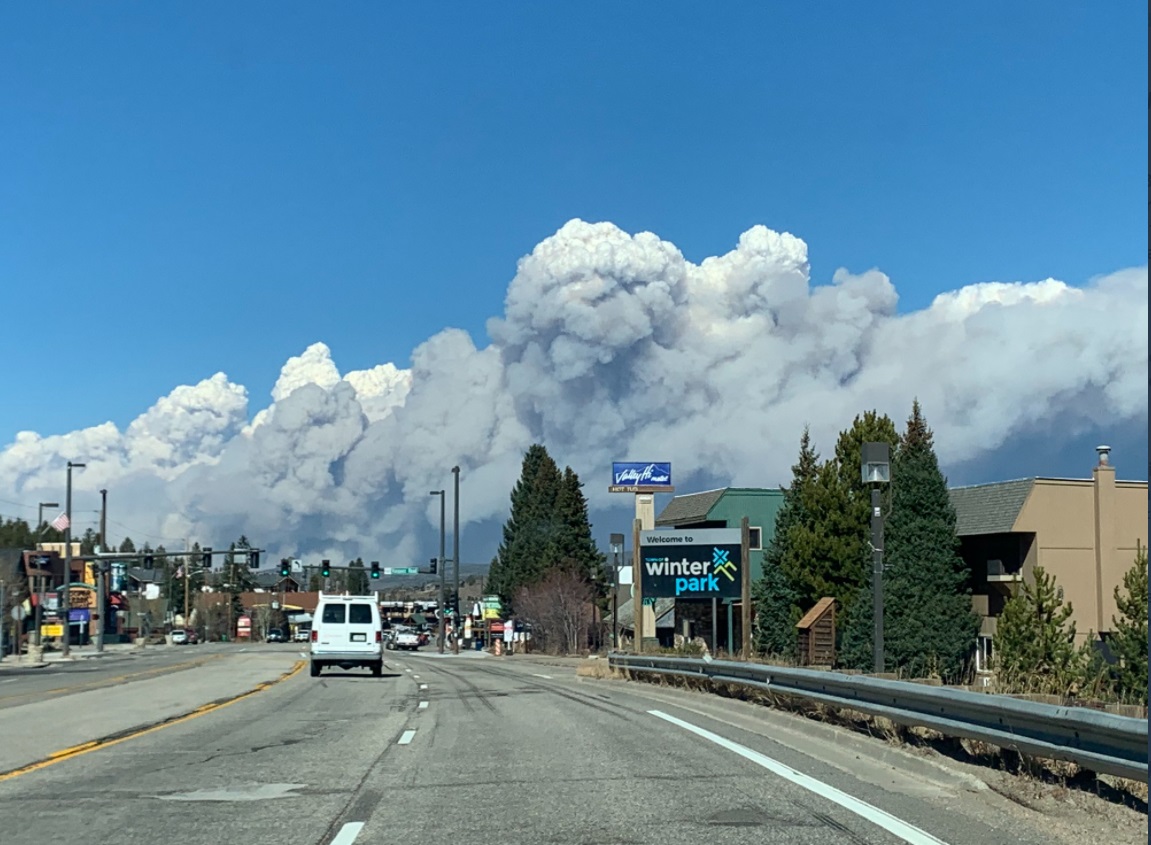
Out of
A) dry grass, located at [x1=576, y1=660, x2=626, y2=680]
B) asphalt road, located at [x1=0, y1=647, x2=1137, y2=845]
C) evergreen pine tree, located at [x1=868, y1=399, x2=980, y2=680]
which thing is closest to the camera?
asphalt road, located at [x1=0, y1=647, x2=1137, y2=845]

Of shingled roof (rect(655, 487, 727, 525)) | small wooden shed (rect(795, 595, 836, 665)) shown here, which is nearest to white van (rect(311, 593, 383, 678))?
small wooden shed (rect(795, 595, 836, 665))

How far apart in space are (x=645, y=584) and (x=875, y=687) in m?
40.9

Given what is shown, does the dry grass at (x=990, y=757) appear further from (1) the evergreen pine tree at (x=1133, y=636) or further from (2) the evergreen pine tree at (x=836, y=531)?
(2) the evergreen pine tree at (x=836, y=531)

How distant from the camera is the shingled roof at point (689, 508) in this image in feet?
254

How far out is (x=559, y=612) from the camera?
90125 millimetres

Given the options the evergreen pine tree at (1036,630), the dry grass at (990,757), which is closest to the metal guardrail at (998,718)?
the dry grass at (990,757)

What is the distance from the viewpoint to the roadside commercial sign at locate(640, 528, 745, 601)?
54781mm

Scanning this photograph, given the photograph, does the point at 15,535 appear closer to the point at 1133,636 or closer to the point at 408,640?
the point at 408,640

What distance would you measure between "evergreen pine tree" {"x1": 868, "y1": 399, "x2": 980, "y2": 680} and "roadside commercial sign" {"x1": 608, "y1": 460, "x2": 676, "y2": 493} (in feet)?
166

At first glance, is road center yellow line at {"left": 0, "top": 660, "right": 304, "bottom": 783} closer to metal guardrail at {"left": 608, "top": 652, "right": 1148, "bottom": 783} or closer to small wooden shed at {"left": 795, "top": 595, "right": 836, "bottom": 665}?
metal guardrail at {"left": 608, "top": 652, "right": 1148, "bottom": 783}

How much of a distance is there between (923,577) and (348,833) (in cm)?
3866

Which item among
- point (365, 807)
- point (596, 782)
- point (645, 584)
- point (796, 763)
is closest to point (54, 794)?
point (365, 807)

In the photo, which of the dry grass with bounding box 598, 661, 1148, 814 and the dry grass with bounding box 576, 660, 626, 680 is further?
the dry grass with bounding box 576, 660, 626, 680

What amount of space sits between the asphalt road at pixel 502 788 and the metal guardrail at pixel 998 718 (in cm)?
49
